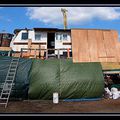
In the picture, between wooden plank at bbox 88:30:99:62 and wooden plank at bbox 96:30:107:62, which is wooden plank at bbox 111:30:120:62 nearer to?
wooden plank at bbox 96:30:107:62

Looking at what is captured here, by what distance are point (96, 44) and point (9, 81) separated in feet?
15.3

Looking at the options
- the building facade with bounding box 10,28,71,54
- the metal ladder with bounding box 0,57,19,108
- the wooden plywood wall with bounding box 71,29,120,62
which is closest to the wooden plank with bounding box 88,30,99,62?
the wooden plywood wall with bounding box 71,29,120,62

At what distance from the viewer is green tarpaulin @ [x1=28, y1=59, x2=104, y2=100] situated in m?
11.5

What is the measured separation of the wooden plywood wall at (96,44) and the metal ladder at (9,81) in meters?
3.73

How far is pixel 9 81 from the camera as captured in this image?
1132 centimetres

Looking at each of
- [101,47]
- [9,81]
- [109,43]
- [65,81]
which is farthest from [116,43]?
[9,81]

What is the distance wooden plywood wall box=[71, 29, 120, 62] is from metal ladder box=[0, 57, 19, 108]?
3.73 m

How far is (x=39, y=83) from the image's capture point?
37.7 ft

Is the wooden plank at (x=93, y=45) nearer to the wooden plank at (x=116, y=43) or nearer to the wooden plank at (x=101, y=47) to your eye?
the wooden plank at (x=101, y=47)

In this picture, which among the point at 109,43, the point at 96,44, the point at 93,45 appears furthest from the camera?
the point at 109,43

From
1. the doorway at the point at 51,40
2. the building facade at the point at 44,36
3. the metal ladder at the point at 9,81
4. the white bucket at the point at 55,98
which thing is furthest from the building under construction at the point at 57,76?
the doorway at the point at 51,40

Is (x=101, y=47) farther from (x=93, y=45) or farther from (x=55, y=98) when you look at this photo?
(x=55, y=98)

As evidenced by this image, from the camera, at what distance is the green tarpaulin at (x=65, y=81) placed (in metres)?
11.5
